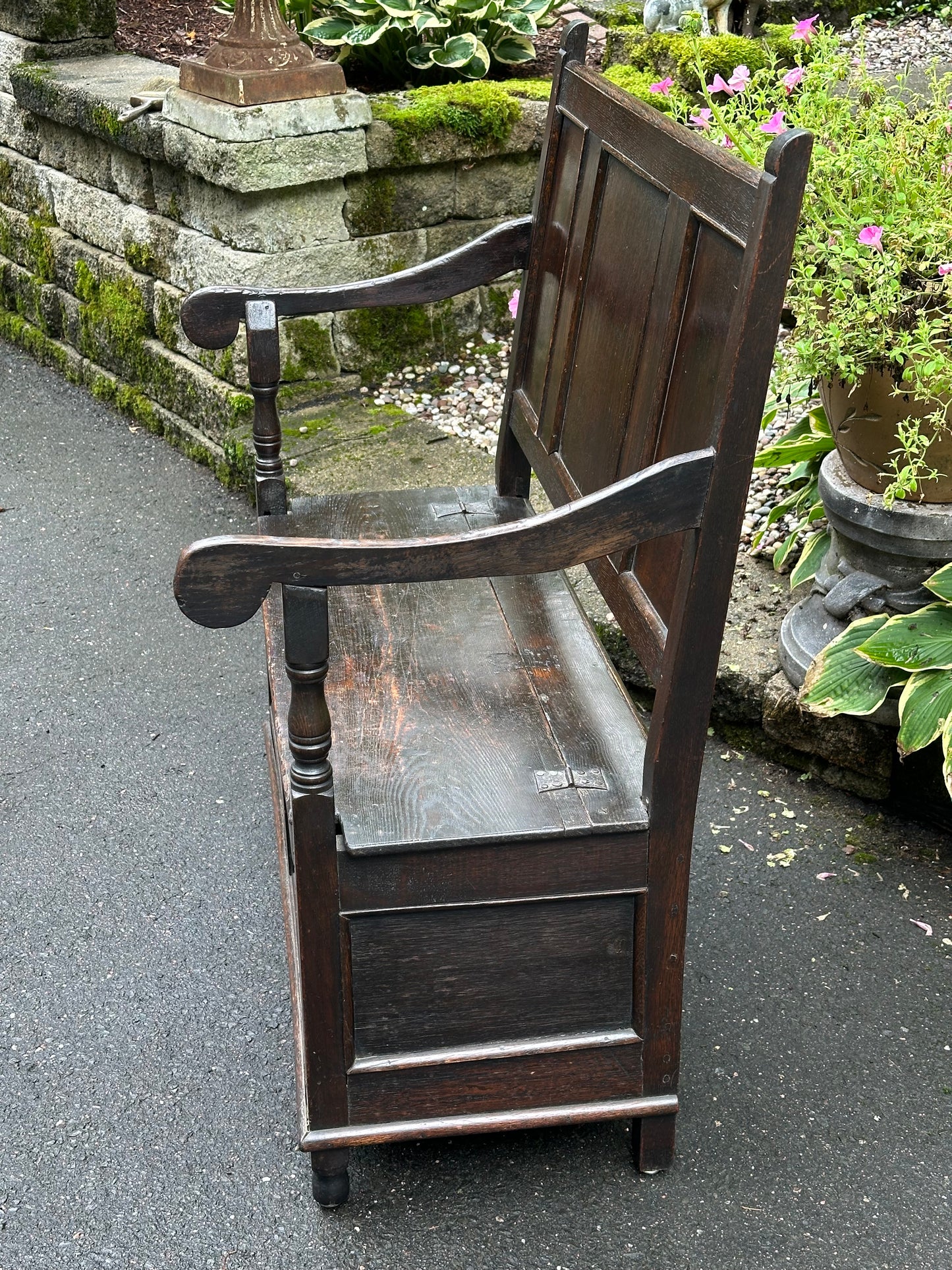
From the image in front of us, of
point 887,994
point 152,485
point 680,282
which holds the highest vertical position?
point 680,282

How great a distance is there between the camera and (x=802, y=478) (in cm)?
313

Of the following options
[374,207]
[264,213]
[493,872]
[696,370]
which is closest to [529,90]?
[374,207]

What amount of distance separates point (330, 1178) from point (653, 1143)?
0.48 metres

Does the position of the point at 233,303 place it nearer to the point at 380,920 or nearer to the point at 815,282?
the point at 815,282

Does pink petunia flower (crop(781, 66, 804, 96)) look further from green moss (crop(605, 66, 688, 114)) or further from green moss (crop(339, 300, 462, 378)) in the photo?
green moss (crop(339, 300, 462, 378))

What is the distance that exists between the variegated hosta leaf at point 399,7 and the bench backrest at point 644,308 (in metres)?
2.31

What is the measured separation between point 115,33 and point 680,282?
4258 millimetres

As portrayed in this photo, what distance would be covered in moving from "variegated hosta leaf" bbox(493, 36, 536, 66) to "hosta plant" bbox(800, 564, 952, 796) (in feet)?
10.1

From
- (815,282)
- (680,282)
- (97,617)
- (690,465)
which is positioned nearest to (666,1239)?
(690,465)

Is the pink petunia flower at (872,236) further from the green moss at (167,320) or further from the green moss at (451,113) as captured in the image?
the green moss at (167,320)

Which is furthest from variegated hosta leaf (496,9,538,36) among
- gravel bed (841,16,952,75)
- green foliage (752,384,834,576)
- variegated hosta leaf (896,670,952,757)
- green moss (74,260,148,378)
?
variegated hosta leaf (896,670,952,757)

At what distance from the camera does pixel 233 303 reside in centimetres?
234

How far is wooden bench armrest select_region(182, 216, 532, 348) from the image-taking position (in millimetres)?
2334

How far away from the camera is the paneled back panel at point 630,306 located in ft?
5.09
